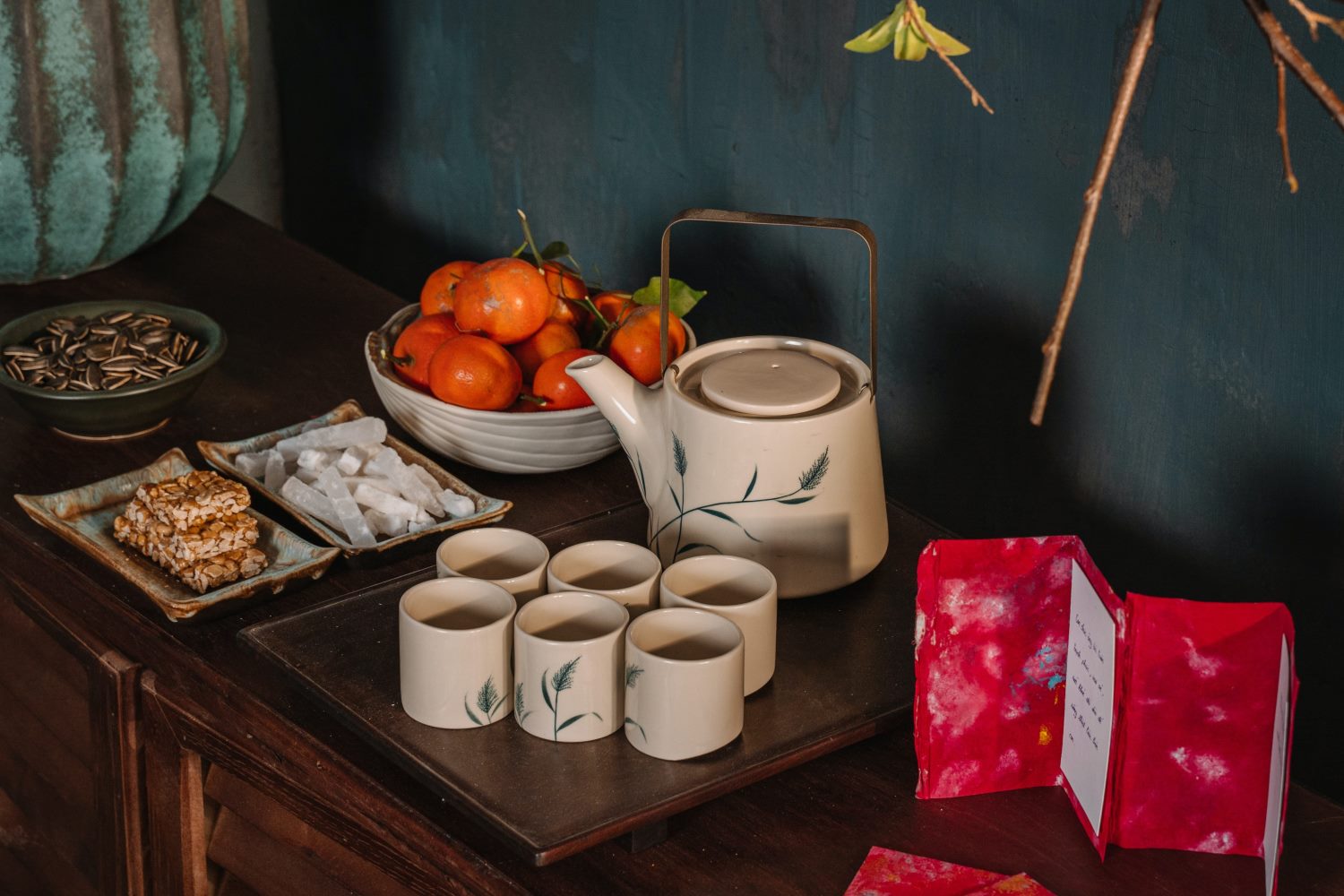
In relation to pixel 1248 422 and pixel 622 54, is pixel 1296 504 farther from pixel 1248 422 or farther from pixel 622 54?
pixel 622 54

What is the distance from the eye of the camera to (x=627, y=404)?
100cm

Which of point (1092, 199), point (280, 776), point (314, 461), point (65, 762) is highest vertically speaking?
point (1092, 199)

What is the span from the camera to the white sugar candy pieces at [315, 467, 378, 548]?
1.08 m

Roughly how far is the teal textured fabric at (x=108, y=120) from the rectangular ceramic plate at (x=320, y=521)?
385 mm

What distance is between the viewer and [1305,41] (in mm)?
912

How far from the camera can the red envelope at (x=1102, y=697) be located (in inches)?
29.0

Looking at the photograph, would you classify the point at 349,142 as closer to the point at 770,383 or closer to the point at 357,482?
the point at 357,482

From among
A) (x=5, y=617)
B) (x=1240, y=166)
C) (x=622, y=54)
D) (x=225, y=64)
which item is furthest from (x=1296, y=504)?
(x=225, y=64)

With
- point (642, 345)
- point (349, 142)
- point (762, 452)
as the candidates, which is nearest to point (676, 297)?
point (642, 345)

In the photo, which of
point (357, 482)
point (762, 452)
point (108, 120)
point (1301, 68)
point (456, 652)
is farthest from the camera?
point (108, 120)

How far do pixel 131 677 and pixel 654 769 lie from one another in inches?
17.5

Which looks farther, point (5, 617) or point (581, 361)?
point (5, 617)

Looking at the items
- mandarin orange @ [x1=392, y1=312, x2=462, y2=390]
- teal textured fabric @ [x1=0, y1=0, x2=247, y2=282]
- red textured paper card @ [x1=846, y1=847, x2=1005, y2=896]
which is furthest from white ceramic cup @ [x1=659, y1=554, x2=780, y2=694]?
teal textured fabric @ [x1=0, y1=0, x2=247, y2=282]

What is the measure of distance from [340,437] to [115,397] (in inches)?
7.3
